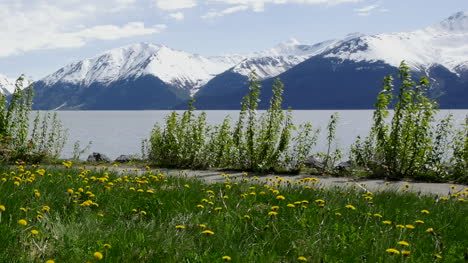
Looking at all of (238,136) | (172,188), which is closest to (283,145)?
(238,136)

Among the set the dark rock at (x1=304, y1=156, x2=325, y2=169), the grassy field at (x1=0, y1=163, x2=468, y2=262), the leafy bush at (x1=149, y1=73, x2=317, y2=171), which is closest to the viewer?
the grassy field at (x1=0, y1=163, x2=468, y2=262)

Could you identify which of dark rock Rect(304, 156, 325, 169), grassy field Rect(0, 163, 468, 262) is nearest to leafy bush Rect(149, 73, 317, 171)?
dark rock Rect(304, 156, 325, 169)

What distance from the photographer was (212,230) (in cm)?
496

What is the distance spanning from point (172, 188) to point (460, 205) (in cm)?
489

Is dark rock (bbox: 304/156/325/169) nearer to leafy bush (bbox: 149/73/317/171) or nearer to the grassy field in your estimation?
leafy bush (bbox: 149/73/317/171)

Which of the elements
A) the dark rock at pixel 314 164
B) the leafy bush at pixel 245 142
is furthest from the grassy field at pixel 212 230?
the dark rock at pixel 314 164

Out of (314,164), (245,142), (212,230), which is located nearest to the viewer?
(212,230)

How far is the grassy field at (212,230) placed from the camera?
3982 millimetres

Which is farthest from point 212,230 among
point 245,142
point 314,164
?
point 314,164

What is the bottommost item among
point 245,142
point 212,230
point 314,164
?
point 314,164

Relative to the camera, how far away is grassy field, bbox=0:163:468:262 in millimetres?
3982

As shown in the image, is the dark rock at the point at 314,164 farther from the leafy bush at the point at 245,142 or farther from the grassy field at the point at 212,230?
the grassy field at the point at 212,230

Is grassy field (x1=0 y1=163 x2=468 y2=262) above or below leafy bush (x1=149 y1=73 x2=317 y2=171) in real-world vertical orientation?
below

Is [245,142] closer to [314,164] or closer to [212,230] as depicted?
[314,164]
